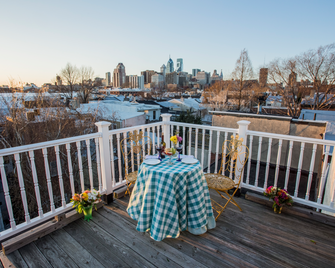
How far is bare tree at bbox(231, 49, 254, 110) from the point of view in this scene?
70.6ft

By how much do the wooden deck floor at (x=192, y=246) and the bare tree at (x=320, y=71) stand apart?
21.9 meters

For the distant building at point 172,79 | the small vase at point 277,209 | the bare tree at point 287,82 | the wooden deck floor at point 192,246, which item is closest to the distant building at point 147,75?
the distant building at point 172,79

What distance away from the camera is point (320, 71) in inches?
731

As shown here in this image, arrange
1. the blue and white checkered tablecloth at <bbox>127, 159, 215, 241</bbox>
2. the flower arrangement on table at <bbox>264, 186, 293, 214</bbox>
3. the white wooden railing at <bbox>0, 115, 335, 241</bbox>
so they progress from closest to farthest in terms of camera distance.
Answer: the blue and white checkered tablecloth at <bbox>127, 159, 215, 241</bbox>
the white wooden railing at <bbox>0, 115, 335, 241</bbox>
the flower arrangement on table at <bbox>264, 186, 293, 214</bbox>

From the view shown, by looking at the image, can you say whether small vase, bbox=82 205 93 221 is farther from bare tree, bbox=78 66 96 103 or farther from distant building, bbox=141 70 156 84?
distant building, bbox=141 70 156 84

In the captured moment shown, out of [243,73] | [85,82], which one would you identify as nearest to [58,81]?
[85,82]

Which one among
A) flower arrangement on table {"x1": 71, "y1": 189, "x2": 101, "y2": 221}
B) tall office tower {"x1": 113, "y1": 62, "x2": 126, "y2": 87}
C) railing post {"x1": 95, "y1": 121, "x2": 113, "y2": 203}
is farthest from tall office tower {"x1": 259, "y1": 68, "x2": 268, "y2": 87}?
tall office tower {"x1": 113, "y1": 62, "x2": 126, "y2": 87}

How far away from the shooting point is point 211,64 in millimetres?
40500

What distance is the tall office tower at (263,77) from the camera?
22141 millimetres

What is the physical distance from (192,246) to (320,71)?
23473 mm

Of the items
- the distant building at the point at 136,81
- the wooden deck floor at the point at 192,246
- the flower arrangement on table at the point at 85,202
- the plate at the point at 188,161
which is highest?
the distant building at the point at 136,81

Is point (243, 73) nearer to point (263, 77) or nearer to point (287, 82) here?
point (263, 77)

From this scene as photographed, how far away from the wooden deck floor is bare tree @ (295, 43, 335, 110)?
2188cm

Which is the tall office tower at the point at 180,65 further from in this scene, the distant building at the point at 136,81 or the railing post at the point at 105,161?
the railing post at the point at 105,161
